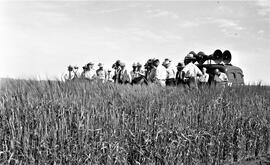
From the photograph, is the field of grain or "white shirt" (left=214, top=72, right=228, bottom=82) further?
"white shirt" (left=214, top=72, right=228, bottom=82)

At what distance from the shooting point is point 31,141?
3816 millimetres

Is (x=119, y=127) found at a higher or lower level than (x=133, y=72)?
lower

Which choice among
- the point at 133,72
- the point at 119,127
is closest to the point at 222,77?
the point at 133,72

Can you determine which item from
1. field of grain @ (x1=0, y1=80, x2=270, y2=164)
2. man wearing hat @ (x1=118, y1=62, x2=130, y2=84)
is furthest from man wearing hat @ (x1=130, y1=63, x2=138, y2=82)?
field of grain @ (x1=0, y1=80, x2=270, y2=164)

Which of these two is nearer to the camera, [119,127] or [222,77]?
[119,127]

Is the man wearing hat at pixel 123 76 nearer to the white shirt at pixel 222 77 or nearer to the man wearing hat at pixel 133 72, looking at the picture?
the man wearing hat at pixel 133 72

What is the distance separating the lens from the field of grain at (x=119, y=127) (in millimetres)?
3824

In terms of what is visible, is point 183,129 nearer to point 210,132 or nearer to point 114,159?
point 210,132

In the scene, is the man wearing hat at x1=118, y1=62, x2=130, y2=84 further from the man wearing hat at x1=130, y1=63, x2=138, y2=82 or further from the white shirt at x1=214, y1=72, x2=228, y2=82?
the white shirt at x1=214, y1=72, x2=228, y2=82

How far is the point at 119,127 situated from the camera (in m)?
4.40

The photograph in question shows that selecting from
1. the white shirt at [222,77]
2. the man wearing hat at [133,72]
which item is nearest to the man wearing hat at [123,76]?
the man wearing hat at [133,72]

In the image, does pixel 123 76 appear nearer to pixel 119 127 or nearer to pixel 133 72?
pixel 133 72

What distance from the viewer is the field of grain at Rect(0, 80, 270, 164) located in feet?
12.5

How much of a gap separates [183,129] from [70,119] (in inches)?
72.6
